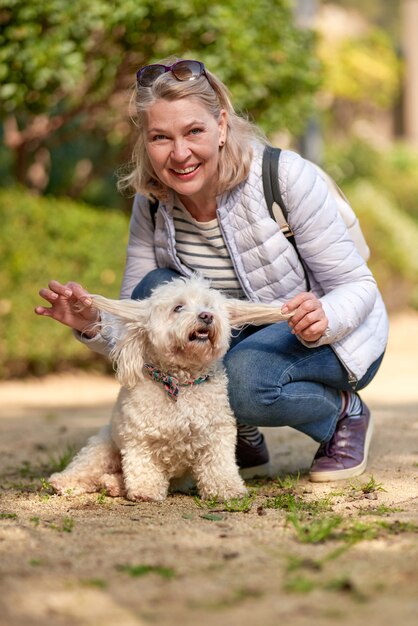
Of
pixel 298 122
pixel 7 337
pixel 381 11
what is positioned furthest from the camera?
pixel 381 11

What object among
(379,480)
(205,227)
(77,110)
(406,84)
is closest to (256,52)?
(77,110)

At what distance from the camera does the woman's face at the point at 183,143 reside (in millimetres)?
3703

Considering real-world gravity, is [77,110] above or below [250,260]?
above

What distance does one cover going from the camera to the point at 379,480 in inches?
159

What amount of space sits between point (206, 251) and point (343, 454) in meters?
1.09

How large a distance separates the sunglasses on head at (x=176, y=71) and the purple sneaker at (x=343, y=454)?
5.47 feet

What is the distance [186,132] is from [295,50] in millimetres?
5240

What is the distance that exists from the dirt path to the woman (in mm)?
404

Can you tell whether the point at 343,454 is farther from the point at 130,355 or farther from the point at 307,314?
the point at 130,355

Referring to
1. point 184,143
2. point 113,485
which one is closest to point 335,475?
point 113,485

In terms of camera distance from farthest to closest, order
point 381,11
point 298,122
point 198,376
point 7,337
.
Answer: point 381,11 → point 298,122 → point 7,337 → point 198,376

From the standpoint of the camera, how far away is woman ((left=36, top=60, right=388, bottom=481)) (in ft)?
12.2

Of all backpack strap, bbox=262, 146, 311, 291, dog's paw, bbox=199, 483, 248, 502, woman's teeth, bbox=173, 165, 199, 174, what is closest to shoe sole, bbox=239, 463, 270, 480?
dog's paw, bbox=199, 483, 248, 502

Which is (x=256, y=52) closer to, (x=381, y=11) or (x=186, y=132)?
(x=186, y=132)
